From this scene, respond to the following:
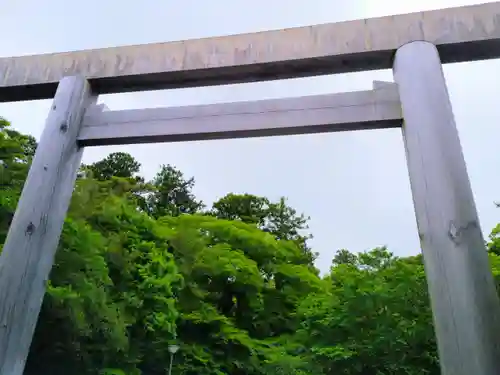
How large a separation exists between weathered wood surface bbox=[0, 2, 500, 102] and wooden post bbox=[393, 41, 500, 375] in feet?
0.30

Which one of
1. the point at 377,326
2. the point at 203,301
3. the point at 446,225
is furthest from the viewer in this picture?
the point at 203,301

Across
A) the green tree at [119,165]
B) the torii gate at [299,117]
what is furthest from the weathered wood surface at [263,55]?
the green tree at [119,165]

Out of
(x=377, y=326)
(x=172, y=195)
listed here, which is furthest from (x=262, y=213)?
(x=377, y=326)

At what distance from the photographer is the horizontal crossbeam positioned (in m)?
1.40

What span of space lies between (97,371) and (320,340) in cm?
312

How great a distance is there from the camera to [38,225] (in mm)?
1387

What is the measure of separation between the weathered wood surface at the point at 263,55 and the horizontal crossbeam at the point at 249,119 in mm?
124

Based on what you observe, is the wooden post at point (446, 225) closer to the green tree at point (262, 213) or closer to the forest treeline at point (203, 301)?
the forest treeline at point (203, 301)

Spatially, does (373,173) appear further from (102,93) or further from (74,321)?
(102,93)

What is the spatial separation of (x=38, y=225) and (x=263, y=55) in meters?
0.95

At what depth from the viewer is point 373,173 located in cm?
1252

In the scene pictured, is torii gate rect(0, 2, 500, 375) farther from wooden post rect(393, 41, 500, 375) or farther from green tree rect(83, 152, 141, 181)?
green tree rect(83, 152, 141, 181)

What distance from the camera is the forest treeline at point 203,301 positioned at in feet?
16.6

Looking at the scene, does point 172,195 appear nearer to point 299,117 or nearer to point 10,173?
point 10,173
